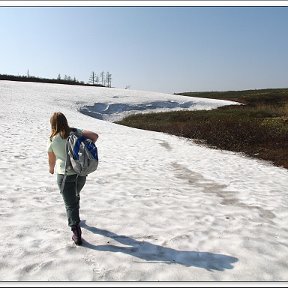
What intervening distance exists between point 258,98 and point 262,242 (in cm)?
6035

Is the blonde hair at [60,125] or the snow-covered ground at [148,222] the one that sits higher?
the blonde hair at [60,125]

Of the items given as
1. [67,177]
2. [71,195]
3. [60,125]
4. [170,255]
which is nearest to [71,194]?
[71,195]

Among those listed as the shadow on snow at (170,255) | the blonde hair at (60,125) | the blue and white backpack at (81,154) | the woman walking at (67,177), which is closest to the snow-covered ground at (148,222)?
the shadow on snow at (170,255)

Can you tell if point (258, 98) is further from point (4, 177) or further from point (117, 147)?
point (4, 177)

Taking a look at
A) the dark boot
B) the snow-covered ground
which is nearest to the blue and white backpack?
the dark boot

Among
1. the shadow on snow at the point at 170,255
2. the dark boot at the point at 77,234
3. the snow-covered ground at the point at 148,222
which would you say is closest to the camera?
the snow-covered ground at the point at 148,222

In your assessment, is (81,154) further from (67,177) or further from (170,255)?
(170,255)

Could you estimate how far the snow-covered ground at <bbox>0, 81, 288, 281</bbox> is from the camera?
5645 mm

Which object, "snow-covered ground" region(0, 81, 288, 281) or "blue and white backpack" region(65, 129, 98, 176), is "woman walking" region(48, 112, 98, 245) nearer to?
"blue and white backpack" region(65, 129, 98, 176)

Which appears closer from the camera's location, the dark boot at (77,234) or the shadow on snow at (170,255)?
the shadow on snow at (170,255)

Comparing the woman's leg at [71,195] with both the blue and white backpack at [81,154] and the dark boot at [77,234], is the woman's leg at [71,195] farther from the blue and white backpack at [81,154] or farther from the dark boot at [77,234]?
the blue and white backpack at [81,154]

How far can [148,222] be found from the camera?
7.80 meters

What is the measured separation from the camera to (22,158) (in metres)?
13.9

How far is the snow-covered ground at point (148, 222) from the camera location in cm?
564
